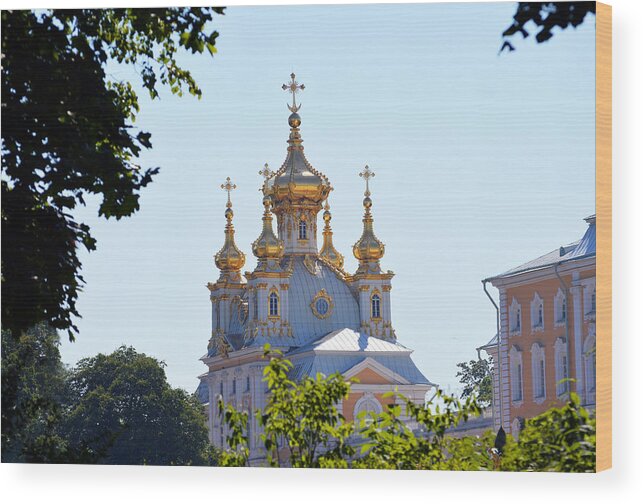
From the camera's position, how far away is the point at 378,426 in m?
14.4

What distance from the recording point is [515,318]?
14.9 meters

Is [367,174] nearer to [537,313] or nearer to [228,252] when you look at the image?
[228,252]

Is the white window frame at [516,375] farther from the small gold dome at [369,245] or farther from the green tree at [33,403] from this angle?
the green tree at [33,403]

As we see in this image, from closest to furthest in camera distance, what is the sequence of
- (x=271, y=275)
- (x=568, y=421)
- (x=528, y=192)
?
(x=568, y=421)
(x=528, y=192)
(x=271, y=275)

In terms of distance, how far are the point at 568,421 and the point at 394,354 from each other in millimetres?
2017

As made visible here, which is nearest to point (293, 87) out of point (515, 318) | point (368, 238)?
point (368, 238)

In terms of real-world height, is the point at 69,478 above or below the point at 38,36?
below

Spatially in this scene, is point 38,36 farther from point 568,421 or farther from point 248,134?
point 568,421

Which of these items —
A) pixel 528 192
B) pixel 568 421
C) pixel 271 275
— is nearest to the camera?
pixel 568 421

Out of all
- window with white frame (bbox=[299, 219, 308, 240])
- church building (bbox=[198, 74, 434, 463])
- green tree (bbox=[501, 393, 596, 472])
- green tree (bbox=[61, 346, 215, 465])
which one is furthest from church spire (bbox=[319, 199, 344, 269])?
green tree (bbox=[501, 393, 596, 472])

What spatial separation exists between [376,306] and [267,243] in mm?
1271

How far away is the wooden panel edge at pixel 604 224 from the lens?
14.2 meters

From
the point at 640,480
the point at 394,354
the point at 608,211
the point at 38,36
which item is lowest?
the point at 640,480

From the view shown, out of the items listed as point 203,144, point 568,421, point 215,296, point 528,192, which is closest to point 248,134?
point 203,144
